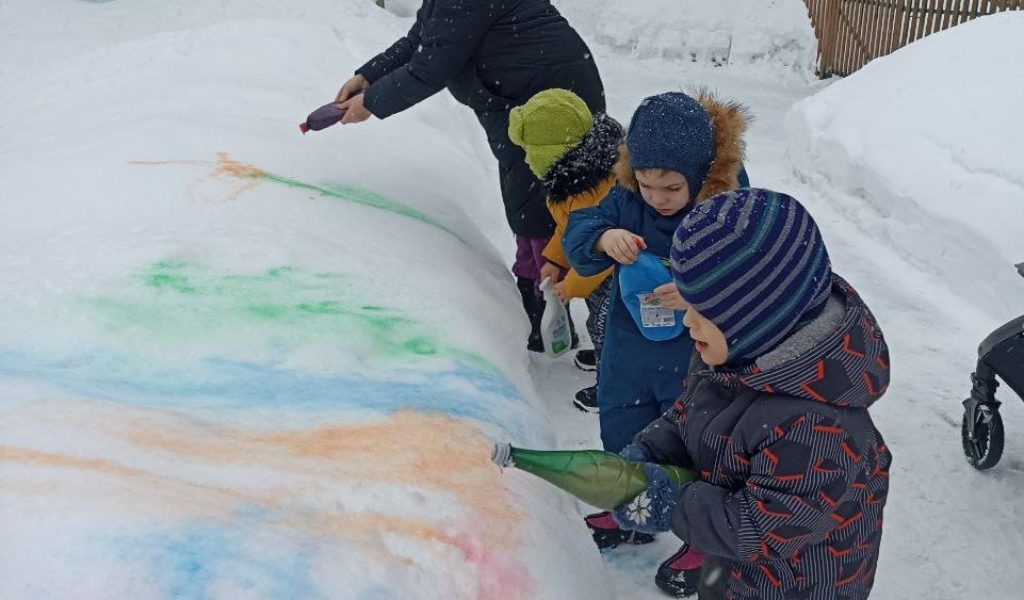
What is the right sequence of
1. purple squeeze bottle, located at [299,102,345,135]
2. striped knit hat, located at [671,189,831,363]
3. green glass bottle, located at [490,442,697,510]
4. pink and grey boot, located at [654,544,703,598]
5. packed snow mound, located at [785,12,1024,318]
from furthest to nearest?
packed snow mound, located at [785,12,1024,318] → purple squeeze bottle, located at [299,102,345,135] → pink and grey boot, located at [654,544,703,598] → green glass bottle, located at [490,442,697,510] → striped knit hat, located at [671,189,831,363]

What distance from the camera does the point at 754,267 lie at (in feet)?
4.92

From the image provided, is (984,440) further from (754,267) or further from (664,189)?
(754,267)

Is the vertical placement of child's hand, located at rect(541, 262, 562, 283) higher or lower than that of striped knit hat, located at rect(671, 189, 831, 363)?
lower

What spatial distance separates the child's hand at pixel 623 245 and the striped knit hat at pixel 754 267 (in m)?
0.81

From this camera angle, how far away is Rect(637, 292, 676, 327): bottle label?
242 centimetres

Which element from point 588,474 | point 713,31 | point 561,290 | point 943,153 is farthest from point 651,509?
point 713,31

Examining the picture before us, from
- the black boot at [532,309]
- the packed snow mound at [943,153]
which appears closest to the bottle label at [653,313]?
the black boot at [532,309]

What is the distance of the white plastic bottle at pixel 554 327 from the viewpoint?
138 inches

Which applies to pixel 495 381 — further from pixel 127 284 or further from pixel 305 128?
pixel 305 128

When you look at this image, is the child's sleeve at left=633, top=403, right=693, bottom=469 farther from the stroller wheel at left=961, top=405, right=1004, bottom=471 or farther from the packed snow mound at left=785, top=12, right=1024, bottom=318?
the packed snow mound at left=785, top=12, right=1024, bottom=318

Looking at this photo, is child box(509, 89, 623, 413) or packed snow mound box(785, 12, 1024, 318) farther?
packed snow mound box(785, 12, 1024, 318)

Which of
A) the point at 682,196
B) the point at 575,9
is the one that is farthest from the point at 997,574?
the point at 575,9

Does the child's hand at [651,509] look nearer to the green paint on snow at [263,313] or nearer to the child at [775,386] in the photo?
the child at [775,386]

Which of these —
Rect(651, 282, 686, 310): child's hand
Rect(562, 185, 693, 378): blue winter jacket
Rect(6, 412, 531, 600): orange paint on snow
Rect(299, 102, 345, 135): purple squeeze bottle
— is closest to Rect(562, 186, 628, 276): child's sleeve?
Rect(562, 185, 693, 378): blue winter jacket
